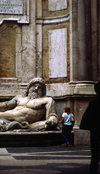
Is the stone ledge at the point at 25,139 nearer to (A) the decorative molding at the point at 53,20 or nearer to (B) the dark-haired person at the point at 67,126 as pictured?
(B) the dark-haired person at the point at 67,126

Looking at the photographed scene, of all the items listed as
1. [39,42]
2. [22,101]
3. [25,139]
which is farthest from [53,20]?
[25,139]

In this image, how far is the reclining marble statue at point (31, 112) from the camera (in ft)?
35.0

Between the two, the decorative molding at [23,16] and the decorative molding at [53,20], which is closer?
A: the decorative molding at [53,20]

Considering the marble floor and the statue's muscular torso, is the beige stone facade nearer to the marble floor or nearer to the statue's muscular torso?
the statue's muscular torso

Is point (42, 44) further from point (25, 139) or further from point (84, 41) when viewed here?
point (25, 139)

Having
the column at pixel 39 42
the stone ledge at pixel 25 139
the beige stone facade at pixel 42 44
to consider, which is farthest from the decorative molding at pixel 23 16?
the stone ledge at pixel 25 139

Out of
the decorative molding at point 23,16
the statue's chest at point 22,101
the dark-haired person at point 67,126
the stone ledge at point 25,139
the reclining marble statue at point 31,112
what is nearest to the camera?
the stone ledge at point 25,139

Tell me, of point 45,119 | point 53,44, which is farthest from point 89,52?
point 45,119

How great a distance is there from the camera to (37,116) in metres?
11.2

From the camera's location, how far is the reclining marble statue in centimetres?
1066

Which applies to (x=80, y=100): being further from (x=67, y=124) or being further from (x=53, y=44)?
(x=53, y=44)

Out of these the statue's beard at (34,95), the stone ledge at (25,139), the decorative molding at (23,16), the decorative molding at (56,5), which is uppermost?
the decorative molding at (56,5)

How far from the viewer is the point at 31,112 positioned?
438 inches

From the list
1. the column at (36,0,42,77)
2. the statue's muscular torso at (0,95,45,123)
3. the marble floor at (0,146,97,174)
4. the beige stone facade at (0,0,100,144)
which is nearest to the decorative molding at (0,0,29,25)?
the beige stone facade at (0,0,100,144)
